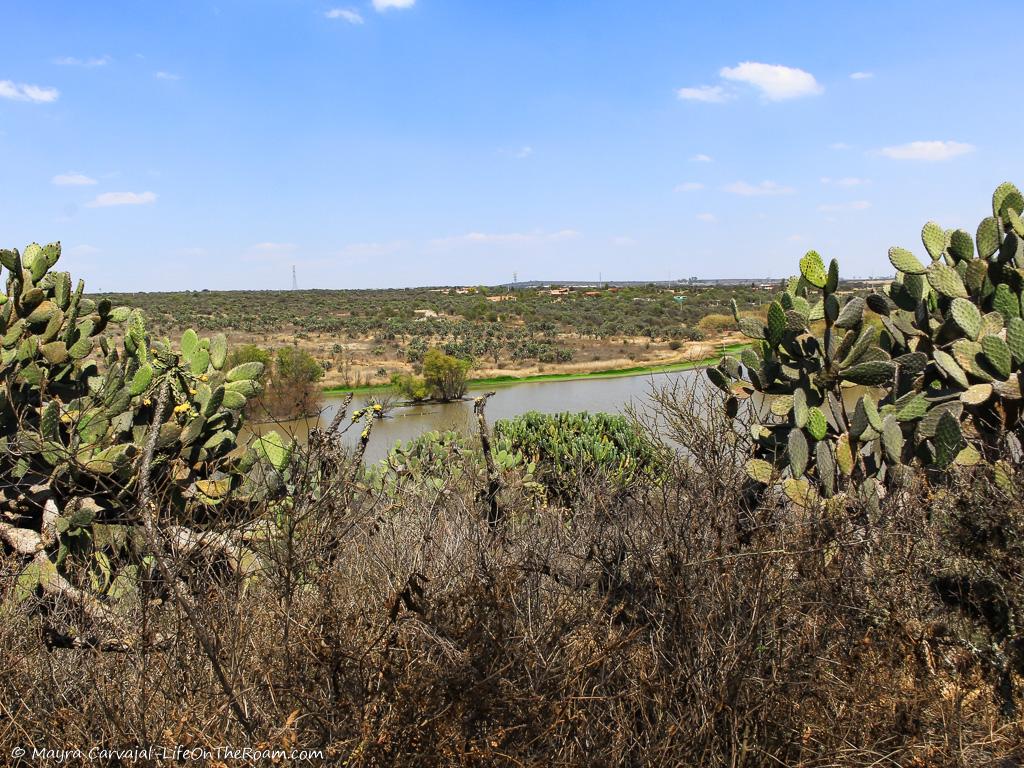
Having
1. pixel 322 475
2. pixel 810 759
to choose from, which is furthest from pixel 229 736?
pixel 810 759

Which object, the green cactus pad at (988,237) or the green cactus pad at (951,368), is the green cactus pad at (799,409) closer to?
the green cactus pad at (951,368)

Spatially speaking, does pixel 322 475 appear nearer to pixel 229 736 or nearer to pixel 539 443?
pixel 229 736

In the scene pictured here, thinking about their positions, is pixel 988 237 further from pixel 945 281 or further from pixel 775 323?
pixel 775 323

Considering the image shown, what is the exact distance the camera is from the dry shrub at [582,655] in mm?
2947

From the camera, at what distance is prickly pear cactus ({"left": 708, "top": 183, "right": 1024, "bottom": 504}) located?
5.54 m

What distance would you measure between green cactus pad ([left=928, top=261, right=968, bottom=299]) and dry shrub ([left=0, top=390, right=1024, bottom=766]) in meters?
2.11

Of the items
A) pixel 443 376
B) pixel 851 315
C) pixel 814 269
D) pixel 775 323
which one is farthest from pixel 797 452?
pixel 443 376

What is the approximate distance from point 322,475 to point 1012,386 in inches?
187

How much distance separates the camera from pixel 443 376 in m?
28.3

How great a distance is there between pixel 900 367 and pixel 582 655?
Answer: 4.03m

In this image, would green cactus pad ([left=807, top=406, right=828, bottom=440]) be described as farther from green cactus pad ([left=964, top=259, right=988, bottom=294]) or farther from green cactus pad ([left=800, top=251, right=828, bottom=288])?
green cactus pad ([left=964, top=259, right=988, bottom=294])

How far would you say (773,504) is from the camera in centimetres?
516

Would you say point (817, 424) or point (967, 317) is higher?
point (967, 317)

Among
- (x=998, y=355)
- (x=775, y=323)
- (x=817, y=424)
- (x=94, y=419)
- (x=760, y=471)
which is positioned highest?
(x=775, y=323)
